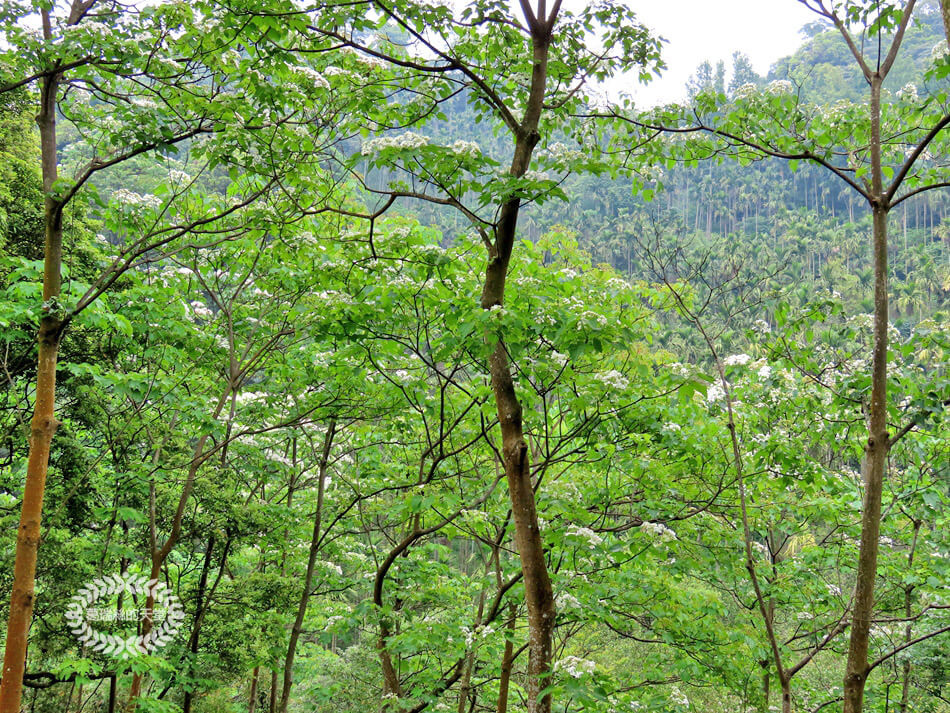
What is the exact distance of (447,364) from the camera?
413 centimetres

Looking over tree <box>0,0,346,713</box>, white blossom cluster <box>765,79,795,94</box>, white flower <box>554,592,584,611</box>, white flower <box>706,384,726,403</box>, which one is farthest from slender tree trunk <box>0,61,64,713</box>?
white flower <box>706,384,726,403</box>

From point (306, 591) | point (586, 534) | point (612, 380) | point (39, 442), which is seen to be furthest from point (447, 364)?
point (306, 591)

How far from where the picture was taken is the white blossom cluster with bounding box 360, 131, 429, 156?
2506 mm

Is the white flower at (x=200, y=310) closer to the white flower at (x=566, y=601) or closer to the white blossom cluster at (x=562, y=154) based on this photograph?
the white blossom cluster at (x=562, y=154)

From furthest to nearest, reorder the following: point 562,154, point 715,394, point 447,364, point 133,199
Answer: point 715,394, point 133,199, point 447,364, point 562,154

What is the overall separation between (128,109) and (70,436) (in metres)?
3.79

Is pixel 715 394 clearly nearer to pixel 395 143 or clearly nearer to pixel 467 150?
pixel 467 150

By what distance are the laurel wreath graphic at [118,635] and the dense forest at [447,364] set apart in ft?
0.13

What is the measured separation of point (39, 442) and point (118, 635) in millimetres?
2460

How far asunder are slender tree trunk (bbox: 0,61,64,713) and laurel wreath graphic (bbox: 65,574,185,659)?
6.09ft

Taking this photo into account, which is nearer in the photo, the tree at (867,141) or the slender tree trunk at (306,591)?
the tree at (867,141)

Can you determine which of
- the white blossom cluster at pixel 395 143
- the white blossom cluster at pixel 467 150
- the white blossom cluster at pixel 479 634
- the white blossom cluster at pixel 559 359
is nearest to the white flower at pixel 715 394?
the white blossom cluster at pixel 559 359

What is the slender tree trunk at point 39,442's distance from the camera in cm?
272

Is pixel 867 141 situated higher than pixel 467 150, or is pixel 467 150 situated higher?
pixel 867 141
